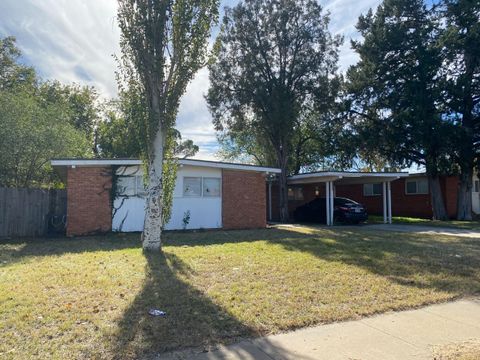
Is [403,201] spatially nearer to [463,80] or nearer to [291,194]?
[291,194]

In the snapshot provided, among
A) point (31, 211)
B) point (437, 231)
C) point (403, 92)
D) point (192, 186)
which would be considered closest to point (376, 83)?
point (403, 92)

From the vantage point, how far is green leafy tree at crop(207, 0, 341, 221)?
2236 cm

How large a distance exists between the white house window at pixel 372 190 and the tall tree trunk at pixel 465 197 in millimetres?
5634

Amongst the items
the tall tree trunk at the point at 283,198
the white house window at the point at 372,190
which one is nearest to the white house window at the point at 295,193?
the tall tree trunk at the point at 283,198

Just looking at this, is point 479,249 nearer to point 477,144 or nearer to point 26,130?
point 477,144

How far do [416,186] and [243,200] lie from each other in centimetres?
1547

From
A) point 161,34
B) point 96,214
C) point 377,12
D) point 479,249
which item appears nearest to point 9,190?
point 96,214

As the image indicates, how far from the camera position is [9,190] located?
1355cm

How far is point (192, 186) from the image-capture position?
15.6 metres

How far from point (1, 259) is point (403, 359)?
353 inches

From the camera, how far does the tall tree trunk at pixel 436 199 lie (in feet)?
75.4

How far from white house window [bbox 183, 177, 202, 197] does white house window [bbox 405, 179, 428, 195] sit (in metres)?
17.4

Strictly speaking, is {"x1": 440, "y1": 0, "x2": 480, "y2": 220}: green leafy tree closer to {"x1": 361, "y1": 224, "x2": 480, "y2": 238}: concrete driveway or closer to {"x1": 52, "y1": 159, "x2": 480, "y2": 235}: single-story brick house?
{"x1": 52, "y1": 159, "x2": 480, "y2": 235}: single-story brick house

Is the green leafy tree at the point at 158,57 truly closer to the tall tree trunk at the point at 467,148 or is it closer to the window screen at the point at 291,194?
the window screen at the point at 291,194
